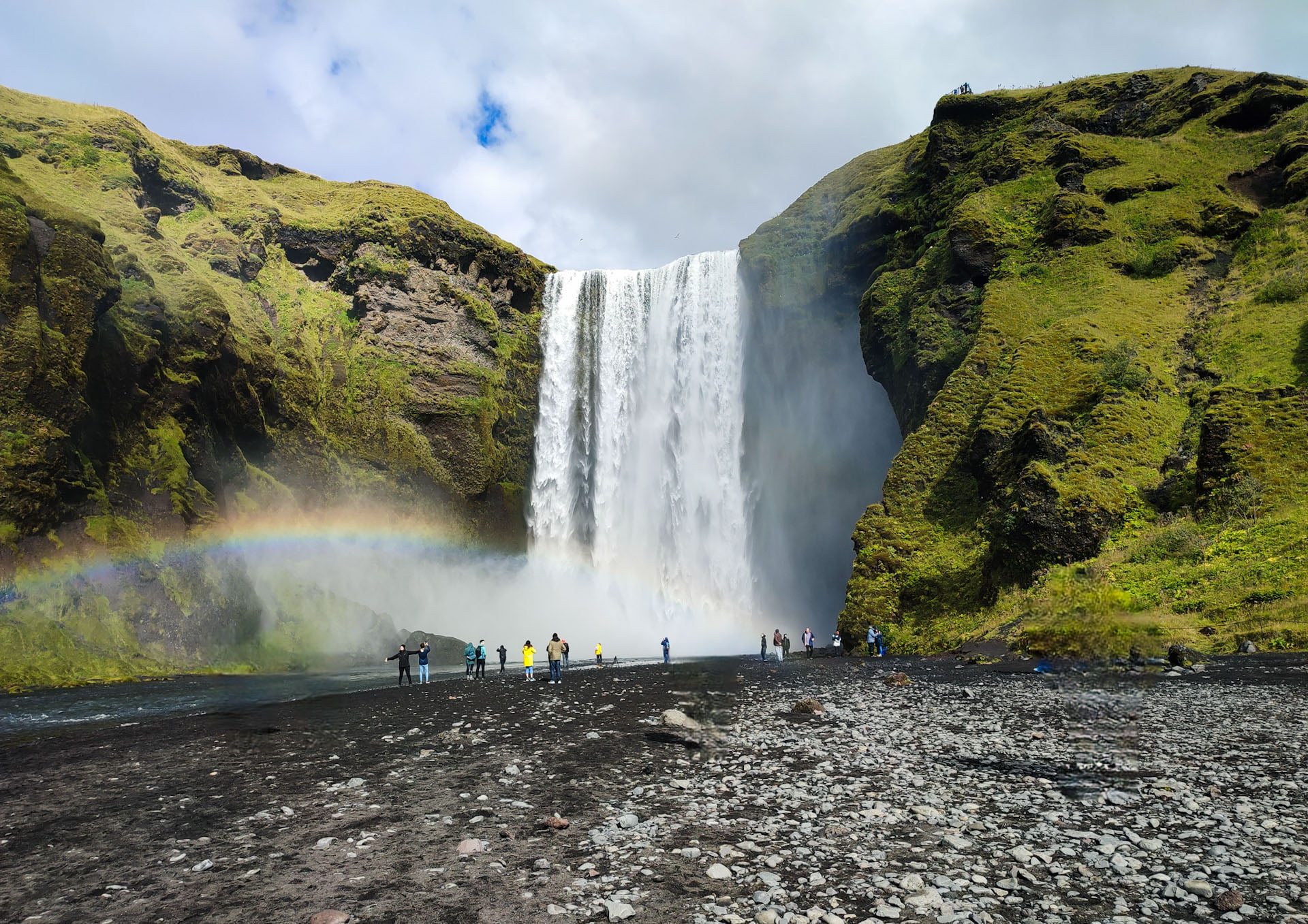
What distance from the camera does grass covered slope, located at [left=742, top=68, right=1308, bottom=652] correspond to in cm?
2517

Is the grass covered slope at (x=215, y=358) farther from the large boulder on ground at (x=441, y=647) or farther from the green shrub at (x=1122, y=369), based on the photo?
the green shrub at (x=1122, y=369)

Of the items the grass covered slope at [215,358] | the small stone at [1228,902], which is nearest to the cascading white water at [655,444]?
the grass covered slope at [215,358]

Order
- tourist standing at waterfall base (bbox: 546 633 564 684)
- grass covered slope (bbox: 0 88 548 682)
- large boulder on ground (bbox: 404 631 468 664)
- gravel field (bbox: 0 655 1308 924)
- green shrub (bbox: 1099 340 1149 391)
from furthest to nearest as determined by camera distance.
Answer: large boulder on ground (bbox: 404 631 468 664)
grass covered slope (bbox: 0 88 548 682)
green shrub (bbox: 1099 340 1149 391)
tourist standing at waterfall base (bbox: 546 633 564 684)
gravel field (bbox: 0 655 1308 924)

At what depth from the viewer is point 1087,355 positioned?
123 feet

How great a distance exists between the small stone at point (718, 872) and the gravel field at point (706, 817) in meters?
0.03

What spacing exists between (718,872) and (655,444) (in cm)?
5953

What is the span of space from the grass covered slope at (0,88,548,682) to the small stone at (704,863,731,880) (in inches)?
1440

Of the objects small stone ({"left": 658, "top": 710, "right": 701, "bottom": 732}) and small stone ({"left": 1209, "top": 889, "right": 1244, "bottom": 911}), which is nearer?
small stone ({"left": 1209, "top": 889, "right": 1244, "bottom": 911})

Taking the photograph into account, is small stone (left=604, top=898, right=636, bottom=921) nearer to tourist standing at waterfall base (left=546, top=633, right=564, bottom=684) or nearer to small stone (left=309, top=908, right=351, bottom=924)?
small stone (left=309, top=908, right=351, bottom=924)

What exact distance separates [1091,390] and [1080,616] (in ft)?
54.1

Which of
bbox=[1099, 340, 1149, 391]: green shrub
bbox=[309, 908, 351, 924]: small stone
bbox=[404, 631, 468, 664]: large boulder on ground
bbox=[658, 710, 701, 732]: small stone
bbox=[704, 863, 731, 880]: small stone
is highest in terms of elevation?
bbox=[1099, 340, 1149, 391]: green shrub

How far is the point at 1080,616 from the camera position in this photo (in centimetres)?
2391

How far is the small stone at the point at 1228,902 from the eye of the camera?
5070mm

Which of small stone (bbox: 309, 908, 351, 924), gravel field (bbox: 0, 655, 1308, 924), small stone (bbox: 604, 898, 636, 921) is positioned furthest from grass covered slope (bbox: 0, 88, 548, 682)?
small stone (bbox: 604, 898, 636, 921)
